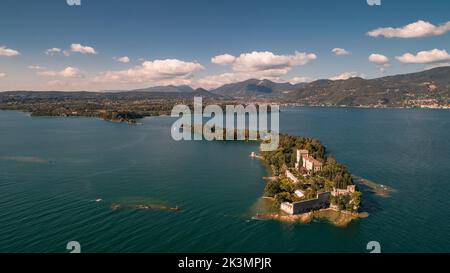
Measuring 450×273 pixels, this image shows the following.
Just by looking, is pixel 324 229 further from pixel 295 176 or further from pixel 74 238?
pixel 74 238

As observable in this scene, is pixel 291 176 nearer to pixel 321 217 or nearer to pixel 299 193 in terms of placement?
pixel 299 193

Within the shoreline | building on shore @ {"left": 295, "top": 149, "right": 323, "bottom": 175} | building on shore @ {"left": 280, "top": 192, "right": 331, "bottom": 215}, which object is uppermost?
building on shore @ {"left": 295, "top": 149, "right": 323, "bottom": 175}

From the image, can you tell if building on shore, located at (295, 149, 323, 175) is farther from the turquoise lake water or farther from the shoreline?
the shoreline

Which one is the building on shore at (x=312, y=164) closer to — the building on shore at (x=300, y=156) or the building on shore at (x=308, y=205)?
the building on shore at (x=300, y=156)

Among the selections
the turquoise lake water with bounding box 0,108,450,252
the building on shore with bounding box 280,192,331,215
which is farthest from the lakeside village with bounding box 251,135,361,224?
the turquoise lake water with bounding box 0,108,450,252

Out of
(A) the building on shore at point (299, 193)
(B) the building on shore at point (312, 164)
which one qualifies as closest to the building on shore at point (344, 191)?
(A) the building on shore at point (299, 193)
